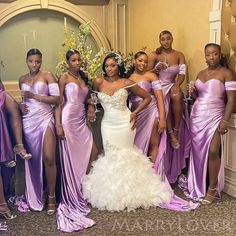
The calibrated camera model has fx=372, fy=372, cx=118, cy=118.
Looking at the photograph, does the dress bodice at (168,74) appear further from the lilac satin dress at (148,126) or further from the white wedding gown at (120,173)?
the white wedding gown at (120,173)

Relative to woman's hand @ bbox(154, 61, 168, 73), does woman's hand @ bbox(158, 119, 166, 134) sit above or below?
below

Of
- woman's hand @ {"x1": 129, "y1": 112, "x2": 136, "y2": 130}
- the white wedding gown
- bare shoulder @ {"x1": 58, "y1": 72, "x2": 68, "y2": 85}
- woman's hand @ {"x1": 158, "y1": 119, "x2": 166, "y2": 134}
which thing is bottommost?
the white wedding gown

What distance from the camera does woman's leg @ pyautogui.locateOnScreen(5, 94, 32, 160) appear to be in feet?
9.91

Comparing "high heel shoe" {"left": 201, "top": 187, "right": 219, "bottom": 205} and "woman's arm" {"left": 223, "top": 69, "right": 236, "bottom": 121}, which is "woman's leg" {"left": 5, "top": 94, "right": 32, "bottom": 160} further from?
"woman's arm" {"left": 223, "top": 69, "right": 236, "bottom": 121}

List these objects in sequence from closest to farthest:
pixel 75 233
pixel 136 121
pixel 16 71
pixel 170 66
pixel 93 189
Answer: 1. pixel 75 233
2. pixel 93 189
3. pixel 136 121
4. pixel 170 66
5. pixel 16 71

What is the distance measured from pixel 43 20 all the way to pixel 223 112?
2.75 meters

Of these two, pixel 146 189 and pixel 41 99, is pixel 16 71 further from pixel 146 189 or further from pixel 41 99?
pixel 146 189

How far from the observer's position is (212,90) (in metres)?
3.21

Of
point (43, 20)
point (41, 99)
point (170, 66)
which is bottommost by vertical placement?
point (41, 99)

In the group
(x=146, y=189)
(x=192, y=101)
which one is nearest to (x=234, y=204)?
(x=146, y=189)

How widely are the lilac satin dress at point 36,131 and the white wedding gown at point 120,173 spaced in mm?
411

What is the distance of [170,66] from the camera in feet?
12.1

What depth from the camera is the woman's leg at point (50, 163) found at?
10.1 ft

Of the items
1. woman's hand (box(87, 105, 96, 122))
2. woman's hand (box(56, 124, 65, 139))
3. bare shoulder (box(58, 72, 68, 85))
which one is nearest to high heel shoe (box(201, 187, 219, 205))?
woman's hand (box(87, 105, 96, 122))
